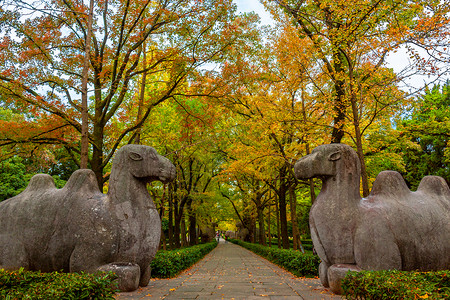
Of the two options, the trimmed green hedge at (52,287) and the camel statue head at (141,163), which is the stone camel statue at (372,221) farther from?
the trimmed green hedge at (52,287)

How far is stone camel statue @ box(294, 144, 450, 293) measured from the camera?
4922 millimetres

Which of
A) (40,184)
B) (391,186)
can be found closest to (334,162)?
(391,186)

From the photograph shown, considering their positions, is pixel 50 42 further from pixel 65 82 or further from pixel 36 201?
pixel 36 201

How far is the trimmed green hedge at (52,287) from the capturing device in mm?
3007

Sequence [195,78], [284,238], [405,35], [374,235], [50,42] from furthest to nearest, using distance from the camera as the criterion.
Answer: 1. [284,238]
2. [195,78]
3. [50,42]
4. [405,35]
5. [374,235]

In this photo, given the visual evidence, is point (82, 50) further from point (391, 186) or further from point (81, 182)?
point (391, 186)

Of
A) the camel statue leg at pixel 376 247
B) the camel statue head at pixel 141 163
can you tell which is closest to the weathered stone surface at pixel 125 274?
the camel statue head at pixel 141 163

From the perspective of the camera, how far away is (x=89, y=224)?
5.12m

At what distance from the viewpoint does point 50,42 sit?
911 cm

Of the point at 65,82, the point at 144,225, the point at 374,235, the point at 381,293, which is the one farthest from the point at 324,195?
the point at 65,82

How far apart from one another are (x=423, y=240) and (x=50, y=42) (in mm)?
11115

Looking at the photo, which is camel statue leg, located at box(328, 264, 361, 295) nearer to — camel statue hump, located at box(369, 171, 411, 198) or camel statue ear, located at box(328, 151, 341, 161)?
camel statue hump, located at box(369, 171, 411, 198)

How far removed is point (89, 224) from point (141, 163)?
4.75 feet

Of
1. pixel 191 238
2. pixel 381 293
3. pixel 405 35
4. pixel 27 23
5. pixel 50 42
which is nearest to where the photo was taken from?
pixel 381 293
